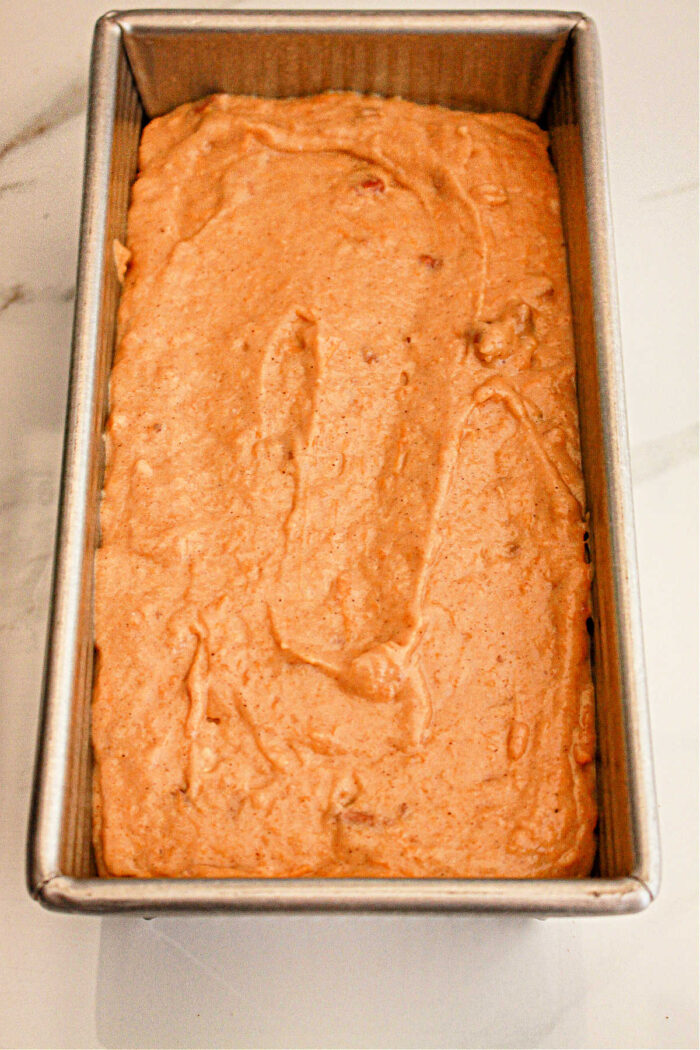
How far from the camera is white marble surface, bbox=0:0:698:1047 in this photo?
1685 millimetres

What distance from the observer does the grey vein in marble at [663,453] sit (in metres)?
1.95

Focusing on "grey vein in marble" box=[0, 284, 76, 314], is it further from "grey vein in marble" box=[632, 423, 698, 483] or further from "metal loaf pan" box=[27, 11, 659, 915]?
"grey vein in marble" box=[632, 423, 698, 483]

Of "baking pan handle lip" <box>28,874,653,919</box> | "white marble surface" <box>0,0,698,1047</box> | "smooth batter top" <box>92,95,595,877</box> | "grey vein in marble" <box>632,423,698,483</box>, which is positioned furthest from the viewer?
"grey vein in marble" <box>632,423,698,483</box>

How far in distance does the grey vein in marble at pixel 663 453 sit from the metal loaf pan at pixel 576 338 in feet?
1.09

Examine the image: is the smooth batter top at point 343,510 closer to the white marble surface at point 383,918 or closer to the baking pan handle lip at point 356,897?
the baking pan handle lip at point 356,897

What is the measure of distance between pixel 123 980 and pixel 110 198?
1159mm

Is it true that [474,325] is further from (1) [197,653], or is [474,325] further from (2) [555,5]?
(2) [555,5]

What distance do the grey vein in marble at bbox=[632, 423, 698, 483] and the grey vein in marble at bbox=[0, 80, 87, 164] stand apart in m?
1.22

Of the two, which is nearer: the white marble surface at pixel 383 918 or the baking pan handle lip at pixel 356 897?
the baking pan handle lip at pixel 356 897

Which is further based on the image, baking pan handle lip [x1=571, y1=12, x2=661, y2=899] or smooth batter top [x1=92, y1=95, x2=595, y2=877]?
smooth batter top [x1=92, y1=95, x2=595, y2=877]

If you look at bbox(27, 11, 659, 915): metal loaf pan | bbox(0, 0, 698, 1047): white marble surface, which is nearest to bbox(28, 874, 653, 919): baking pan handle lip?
bbox(27, 11, 659, 915): metal loaf pan

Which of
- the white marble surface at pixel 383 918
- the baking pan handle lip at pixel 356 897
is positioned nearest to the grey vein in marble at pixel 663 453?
the white marble surface at pixel 383 918

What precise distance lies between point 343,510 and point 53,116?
1.06 m

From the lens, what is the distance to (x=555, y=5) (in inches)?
85.8
